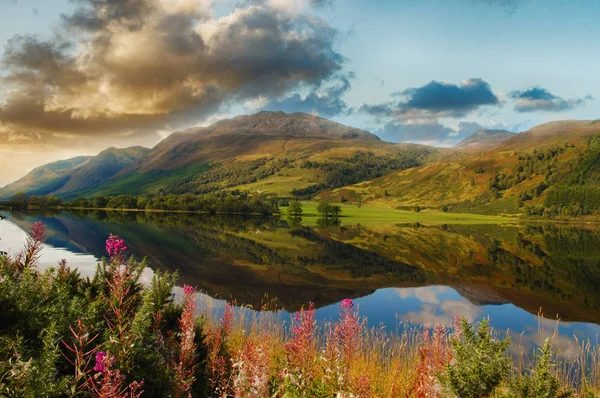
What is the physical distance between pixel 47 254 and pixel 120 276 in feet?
147

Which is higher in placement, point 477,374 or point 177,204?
point 177,204

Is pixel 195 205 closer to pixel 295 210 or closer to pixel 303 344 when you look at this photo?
pixel 295 210

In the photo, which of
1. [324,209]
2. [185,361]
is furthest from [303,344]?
[324,209]

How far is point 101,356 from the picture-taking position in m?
3.57

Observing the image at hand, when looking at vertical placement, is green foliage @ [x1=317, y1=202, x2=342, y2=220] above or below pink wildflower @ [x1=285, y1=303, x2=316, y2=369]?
below

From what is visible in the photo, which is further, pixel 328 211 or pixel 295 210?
pixel 328 211

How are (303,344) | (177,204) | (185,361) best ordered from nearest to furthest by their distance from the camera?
(303,344) < (185,361) < (177,204)

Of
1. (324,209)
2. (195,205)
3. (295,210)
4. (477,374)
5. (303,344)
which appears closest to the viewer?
(477,374)

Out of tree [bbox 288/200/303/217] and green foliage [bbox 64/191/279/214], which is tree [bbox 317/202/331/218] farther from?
green foliage [bbox 64/191/279/214]

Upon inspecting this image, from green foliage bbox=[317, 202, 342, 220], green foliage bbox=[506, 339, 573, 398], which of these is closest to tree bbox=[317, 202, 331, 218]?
green foliage bbox=[317, 202, 342, 220]

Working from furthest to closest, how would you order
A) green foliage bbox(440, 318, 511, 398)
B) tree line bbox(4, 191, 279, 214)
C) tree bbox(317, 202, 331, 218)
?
tree bbox(317, 202, 331, 218)
tree line bbox(4, 191, 279, 214)
green foliage bbox(440, 318, 511, 398)

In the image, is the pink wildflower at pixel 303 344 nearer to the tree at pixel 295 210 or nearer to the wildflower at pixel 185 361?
the wildflower at pixel 185 361

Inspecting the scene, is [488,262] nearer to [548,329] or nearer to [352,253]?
[352,253]

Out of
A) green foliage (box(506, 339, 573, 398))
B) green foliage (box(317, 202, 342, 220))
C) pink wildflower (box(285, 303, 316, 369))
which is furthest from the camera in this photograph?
green foliage (box(317, 202, 342, 220))
